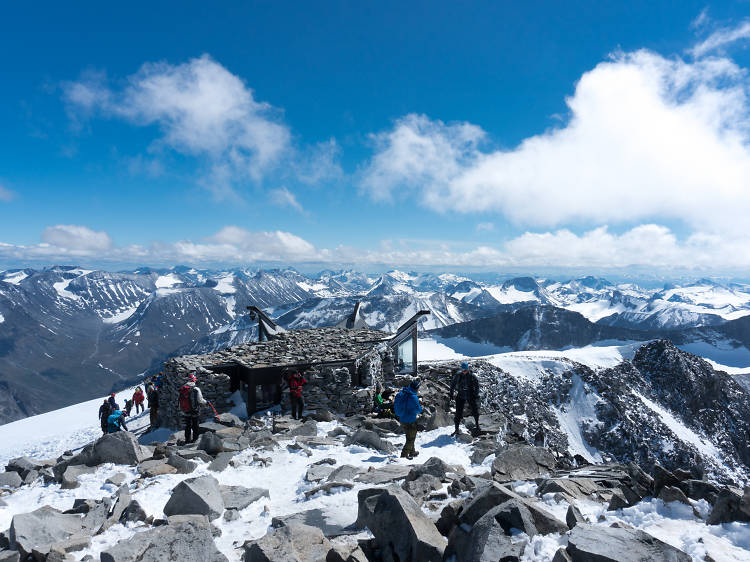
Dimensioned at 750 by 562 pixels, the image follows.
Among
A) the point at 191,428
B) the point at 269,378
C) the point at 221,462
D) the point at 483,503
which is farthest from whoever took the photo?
the point at 269,378

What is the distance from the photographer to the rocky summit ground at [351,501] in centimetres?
607

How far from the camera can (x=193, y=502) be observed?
887 cm

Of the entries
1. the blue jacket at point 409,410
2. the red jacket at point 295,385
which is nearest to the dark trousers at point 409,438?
the blue jacket at point 409,410

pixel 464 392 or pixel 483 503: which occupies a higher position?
pixel 483 503

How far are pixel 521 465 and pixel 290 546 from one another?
728cm

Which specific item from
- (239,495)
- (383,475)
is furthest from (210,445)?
(383,475)

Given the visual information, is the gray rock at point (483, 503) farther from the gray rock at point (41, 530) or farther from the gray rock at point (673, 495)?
the gray rock at point (41, 530)

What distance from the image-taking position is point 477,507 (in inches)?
271

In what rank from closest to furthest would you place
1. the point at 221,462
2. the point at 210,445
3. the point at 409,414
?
the point at 221,462 → the point at 210,445 → the point at 409,414

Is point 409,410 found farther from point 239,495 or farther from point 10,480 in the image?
point 10,480

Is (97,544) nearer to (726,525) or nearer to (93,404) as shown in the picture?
(726,525)

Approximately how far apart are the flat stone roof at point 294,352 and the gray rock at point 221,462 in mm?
8628

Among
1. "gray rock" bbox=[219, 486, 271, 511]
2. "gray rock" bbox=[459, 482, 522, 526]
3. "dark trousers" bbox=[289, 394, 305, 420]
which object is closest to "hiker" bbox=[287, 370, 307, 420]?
"dark trousers" bbox=[289, 394, 305, 420]

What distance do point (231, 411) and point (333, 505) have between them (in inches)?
532
